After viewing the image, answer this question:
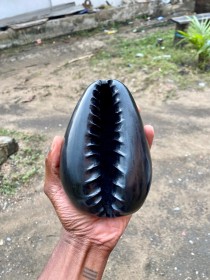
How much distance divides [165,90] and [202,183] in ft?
5.98

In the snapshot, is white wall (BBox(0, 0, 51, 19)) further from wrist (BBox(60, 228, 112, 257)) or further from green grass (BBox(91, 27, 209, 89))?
wrist (BBox(60, 228, 112, 257))

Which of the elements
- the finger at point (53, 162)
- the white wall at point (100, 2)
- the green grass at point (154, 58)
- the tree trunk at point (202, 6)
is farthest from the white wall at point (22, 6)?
the finger at point (53, 162)

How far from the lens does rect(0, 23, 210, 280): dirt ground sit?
2.56m

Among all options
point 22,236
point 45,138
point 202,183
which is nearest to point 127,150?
point 22,236

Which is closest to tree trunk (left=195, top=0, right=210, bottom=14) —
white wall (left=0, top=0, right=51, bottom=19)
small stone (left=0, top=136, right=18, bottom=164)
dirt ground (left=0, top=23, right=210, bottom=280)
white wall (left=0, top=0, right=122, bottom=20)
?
white wall (left=0, top=0, right=122, bottom=20)

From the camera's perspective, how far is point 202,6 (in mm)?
7453

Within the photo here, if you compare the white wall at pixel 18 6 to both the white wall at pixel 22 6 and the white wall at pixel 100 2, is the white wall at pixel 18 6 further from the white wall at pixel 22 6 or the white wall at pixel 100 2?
the white wall at pixel 100 2

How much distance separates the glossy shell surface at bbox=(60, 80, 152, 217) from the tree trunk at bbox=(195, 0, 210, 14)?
670 centimetres

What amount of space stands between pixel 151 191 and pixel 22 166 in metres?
1.17

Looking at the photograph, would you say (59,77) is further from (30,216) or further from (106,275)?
(106,275)

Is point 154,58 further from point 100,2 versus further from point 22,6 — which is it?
point 22,6

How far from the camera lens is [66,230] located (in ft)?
4.87

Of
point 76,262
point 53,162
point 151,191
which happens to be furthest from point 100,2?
point 76,262

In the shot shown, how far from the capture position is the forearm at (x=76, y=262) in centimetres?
136
